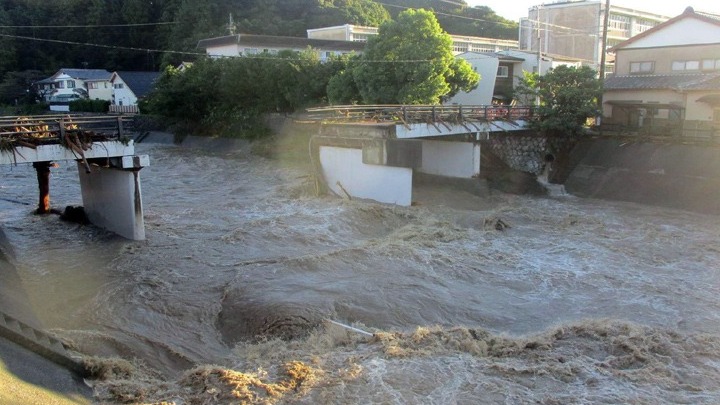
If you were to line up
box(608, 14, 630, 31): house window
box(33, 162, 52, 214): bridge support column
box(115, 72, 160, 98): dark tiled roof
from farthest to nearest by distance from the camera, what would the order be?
box(115, 72, 160, 98): dark tiled roof → box(608, 14, 630, 31): house window → box(33, 162, 52, 214): bridge support column

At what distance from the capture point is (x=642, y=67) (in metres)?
33.5

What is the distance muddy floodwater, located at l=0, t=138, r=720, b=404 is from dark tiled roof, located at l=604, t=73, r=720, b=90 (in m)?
8.11

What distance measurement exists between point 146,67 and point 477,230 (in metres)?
63.1

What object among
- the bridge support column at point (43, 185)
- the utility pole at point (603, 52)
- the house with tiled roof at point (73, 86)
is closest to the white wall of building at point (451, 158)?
the utility pole at point (603, 52)

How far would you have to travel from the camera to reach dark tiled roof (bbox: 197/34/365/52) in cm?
4869

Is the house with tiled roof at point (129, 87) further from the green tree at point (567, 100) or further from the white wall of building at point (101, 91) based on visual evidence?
the green tree at point (567, 100)

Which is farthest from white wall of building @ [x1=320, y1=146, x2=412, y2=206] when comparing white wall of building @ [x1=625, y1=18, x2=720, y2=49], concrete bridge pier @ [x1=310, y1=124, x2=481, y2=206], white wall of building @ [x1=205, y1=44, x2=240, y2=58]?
white wall of building @ [x1=205, y1=44, x2=240, y2=58]

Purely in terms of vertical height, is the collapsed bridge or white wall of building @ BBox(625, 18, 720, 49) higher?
white wall of building @ BBox(625, 18, 720, 49)

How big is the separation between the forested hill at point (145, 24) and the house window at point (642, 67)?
36.3 metres

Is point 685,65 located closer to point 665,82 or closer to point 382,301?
point 665,82

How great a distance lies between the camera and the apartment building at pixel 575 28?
184 ft

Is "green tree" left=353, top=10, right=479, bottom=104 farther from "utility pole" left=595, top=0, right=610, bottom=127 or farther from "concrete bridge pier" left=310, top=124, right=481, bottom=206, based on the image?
"utility pole" left=595, top=0, right=610, bottom=127

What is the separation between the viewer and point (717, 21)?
98.3 feet

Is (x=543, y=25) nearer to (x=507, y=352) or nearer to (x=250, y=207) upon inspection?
(x=250, y=207)
